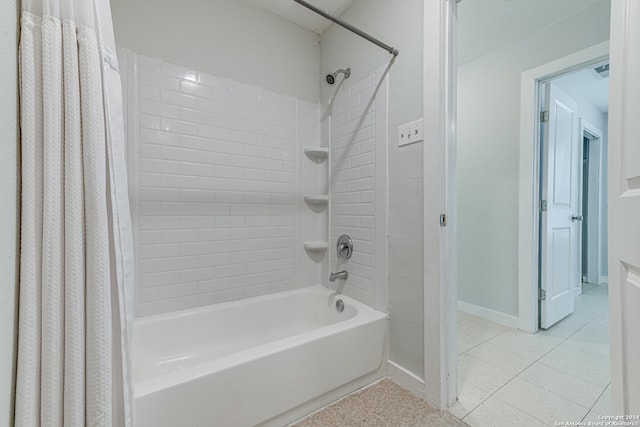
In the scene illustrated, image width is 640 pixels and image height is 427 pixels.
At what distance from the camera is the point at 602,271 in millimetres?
3443

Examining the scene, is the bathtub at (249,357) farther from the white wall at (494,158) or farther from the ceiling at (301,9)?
the ceiling at (301,9)

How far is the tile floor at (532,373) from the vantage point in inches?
50.0

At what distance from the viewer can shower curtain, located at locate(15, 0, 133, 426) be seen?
23.4 inches

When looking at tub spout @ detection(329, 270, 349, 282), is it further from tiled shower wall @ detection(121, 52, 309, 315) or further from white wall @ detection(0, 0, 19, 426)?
white wall @ detection(0, 0, 19, 426)

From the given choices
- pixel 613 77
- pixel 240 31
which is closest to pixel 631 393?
pixel 613 77

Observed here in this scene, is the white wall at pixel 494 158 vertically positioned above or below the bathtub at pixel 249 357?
above

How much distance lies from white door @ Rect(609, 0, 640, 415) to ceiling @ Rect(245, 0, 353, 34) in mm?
1648

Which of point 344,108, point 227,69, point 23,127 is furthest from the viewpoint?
point 344,108

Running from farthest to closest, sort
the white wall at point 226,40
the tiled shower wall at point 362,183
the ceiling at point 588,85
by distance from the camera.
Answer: the ceiling at point 588,85
the tiled shower wall at point 362,183
the white wall at point 226,40

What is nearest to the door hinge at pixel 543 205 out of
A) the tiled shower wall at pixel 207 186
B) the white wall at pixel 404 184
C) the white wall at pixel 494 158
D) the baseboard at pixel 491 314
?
the white wall at pixel 494 158

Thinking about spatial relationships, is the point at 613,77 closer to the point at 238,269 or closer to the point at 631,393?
the point at 631,393

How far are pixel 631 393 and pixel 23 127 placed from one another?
5.20 feet

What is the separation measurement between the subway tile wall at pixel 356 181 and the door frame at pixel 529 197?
1315 millimetres

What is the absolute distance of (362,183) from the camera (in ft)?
5.81
